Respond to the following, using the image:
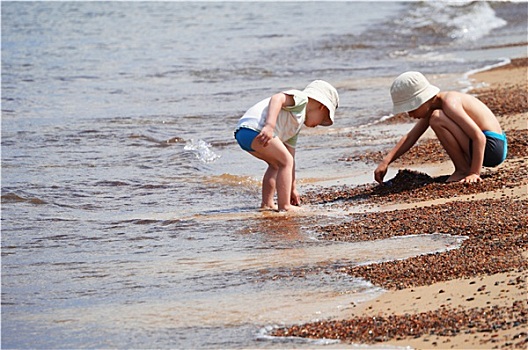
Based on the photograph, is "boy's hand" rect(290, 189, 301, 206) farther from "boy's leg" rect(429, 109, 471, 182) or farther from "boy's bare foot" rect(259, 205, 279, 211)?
"boy's leg" rect(429, 109, 471, 182)

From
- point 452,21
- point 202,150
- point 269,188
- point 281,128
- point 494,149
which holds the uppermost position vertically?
point 281,128

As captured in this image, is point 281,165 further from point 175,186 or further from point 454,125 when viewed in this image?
point 175,186

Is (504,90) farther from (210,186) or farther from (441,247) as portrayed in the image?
(441,247)

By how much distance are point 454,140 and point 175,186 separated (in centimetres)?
257

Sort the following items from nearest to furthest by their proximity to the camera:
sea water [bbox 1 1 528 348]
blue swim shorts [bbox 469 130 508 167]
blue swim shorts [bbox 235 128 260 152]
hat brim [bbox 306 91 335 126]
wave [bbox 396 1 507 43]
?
sea water [bbox 1 1 528 348], blue swim shorts [bbox 235 128 260 152], hat brim [bbox 306 91 335 126], blue swim shorts [bbox 469 130 508 167], wave [bbox 396 1 507 43]

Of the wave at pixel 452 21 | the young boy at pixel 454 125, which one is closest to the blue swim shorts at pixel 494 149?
the young boy at pixel 454 125

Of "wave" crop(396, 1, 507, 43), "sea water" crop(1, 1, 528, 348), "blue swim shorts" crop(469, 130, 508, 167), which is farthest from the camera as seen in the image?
"wave" crop(396, 1, 507, 43)

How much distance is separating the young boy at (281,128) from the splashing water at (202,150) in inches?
96.4

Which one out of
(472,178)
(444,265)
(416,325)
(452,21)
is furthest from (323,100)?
(452,21)

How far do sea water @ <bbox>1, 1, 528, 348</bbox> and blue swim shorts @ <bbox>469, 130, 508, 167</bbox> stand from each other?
117 centimetres

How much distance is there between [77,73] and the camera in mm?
16844

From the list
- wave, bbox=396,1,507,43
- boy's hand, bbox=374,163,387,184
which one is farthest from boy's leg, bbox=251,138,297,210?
wave, bbox=396,1,507,43

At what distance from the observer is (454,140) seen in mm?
6836

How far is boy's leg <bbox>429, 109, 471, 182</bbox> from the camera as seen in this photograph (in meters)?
6.80
